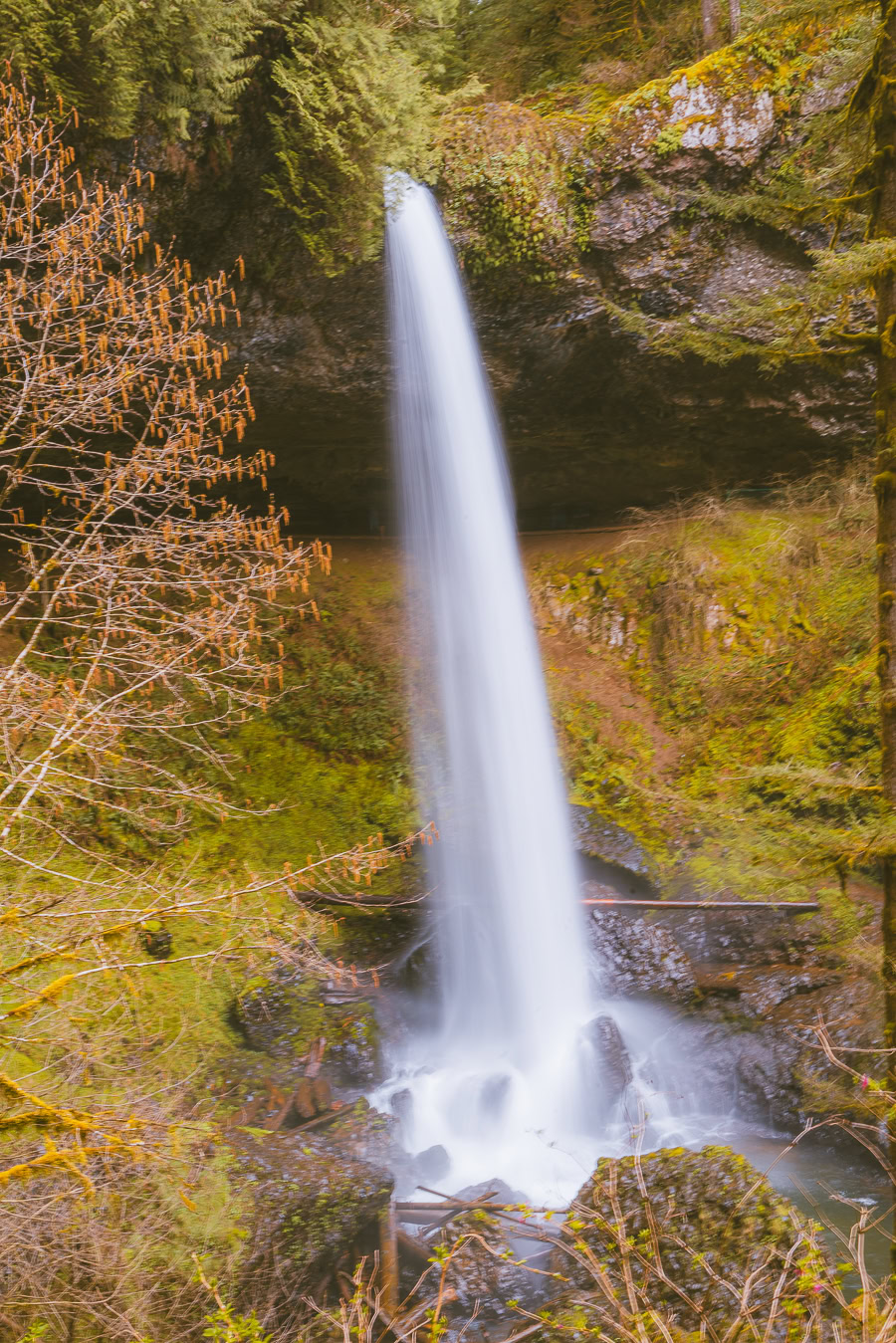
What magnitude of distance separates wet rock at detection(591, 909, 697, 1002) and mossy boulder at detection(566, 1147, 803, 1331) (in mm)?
2390

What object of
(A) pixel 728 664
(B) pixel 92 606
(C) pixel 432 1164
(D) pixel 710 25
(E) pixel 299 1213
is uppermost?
(D) pixel 710 25

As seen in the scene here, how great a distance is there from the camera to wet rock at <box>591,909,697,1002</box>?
7.69 meters

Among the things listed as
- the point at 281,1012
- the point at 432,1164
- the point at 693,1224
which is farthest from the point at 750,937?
Answer: the point at 281,1012

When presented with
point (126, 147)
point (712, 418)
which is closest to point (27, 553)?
point (126, 147)

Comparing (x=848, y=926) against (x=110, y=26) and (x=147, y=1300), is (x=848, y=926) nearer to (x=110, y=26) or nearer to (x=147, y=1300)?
(x=147, y=1300)

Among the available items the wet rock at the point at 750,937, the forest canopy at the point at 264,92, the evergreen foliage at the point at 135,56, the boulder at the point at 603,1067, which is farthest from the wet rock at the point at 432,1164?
the evergreen foliage at the point at 135,56

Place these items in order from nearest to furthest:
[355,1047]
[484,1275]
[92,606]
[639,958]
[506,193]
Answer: [484,1275] < [92,606] < [355,1047] < [639,958] < [506,193]

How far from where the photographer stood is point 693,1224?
490 cm

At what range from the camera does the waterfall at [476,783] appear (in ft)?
23.0

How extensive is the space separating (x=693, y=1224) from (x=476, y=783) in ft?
17.2

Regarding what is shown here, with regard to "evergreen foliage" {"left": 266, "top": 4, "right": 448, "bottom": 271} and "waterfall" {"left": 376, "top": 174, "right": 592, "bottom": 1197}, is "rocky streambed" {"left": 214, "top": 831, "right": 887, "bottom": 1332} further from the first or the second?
"evergreen foliage" {"left": 266, "top": 4, "right": 448, "bottom": 271}

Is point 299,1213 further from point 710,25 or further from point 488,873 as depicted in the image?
point 710,25

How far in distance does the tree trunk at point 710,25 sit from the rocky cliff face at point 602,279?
2.04 meters

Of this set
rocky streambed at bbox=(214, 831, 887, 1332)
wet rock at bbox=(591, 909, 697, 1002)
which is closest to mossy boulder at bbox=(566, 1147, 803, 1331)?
rocky streambed at bbox=(214, 831, 887, 1332)
